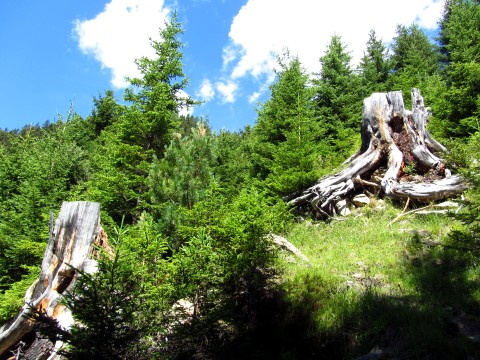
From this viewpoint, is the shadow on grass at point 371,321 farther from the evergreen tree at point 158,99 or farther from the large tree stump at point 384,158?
the evergreen tree at point 158,99

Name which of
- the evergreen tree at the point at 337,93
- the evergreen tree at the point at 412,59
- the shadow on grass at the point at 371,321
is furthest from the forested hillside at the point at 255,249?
the evergreen tree at the point at 412,59

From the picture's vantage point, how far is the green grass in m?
4.32

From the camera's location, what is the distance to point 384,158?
11484 millimetres

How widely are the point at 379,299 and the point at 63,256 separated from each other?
602 centimetres

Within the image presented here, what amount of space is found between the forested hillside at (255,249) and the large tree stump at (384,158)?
463 mm

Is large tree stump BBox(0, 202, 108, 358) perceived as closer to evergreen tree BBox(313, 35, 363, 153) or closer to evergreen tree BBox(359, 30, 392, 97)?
evergreen tree BBox(313, 35, 363, 153)

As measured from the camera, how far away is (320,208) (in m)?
11.2

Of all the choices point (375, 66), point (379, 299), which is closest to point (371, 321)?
point (379, 299)

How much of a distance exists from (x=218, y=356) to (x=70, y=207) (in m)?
4.41

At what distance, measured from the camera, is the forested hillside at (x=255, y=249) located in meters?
4.35

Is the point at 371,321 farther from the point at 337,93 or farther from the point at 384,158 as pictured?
the point at 337,93

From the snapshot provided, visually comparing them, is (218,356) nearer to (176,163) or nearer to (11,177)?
(176,163)

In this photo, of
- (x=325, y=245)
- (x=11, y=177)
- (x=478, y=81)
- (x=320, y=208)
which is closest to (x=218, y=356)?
(x=325, y=245)

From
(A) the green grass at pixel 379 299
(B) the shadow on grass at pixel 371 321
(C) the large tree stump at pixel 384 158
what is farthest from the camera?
(C) the large tree stump at pixel 384 158
